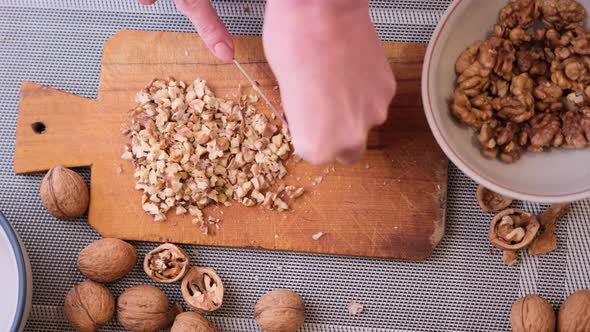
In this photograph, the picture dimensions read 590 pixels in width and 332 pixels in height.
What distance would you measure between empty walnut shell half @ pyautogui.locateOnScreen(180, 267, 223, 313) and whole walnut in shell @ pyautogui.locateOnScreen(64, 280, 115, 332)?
0.12m

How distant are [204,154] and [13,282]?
353 mm

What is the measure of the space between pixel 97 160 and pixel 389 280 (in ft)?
1.69

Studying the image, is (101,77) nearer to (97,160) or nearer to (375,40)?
(97,160)

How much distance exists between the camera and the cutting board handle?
1.08 metres

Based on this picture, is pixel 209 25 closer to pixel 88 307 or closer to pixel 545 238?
pixel 88 307

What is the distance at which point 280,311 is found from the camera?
1009mm

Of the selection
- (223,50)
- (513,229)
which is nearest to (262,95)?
(223,50)

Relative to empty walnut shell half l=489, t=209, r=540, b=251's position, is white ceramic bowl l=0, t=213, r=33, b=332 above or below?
above

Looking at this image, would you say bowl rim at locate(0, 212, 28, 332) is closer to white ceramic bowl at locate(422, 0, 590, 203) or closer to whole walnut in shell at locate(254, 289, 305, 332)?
whole walnut in shell at locate(254, 289, 305, 332)

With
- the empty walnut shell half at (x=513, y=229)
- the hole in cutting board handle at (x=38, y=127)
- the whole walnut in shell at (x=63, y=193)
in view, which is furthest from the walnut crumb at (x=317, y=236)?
the hole in cutting board handle at (x=38, y=127)

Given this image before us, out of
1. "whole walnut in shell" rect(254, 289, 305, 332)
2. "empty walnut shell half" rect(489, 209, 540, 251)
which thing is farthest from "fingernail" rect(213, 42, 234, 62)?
"empty walnut shell half" rect(489, 209, 540, 251)

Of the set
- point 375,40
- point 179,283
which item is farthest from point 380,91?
point 179,283

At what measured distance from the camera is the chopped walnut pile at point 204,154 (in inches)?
40.9

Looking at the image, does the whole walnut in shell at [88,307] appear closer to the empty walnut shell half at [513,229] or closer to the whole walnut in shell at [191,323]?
the whole walnut in shell at [191,323]
